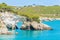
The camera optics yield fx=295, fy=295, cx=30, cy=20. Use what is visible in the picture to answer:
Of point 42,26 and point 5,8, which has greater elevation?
point 5,8

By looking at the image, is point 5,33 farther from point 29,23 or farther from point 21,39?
point 29,23

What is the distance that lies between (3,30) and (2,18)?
14606 millimetres

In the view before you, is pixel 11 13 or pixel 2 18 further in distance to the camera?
pixel 11 13

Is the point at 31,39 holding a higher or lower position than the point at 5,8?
lower

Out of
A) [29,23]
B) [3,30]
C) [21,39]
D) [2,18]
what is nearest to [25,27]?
[29,23]

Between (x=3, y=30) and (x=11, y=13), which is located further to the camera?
(x=11, y=13)

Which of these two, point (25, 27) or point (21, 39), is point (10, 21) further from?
point (21, 39)

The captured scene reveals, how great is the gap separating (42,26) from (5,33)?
20.7 meters

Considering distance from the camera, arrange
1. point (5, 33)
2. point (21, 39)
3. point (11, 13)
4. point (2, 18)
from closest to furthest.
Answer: point (21, 39), point (5, 33), point (2, 18), point (11, 13)

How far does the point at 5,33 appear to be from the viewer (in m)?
63.1

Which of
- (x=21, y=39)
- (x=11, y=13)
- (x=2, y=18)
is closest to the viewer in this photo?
(x=21, y=39)

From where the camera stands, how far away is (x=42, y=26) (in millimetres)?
81812

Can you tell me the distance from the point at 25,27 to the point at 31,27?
1.68 m

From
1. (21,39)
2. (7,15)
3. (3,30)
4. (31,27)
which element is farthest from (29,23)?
(21,39)
